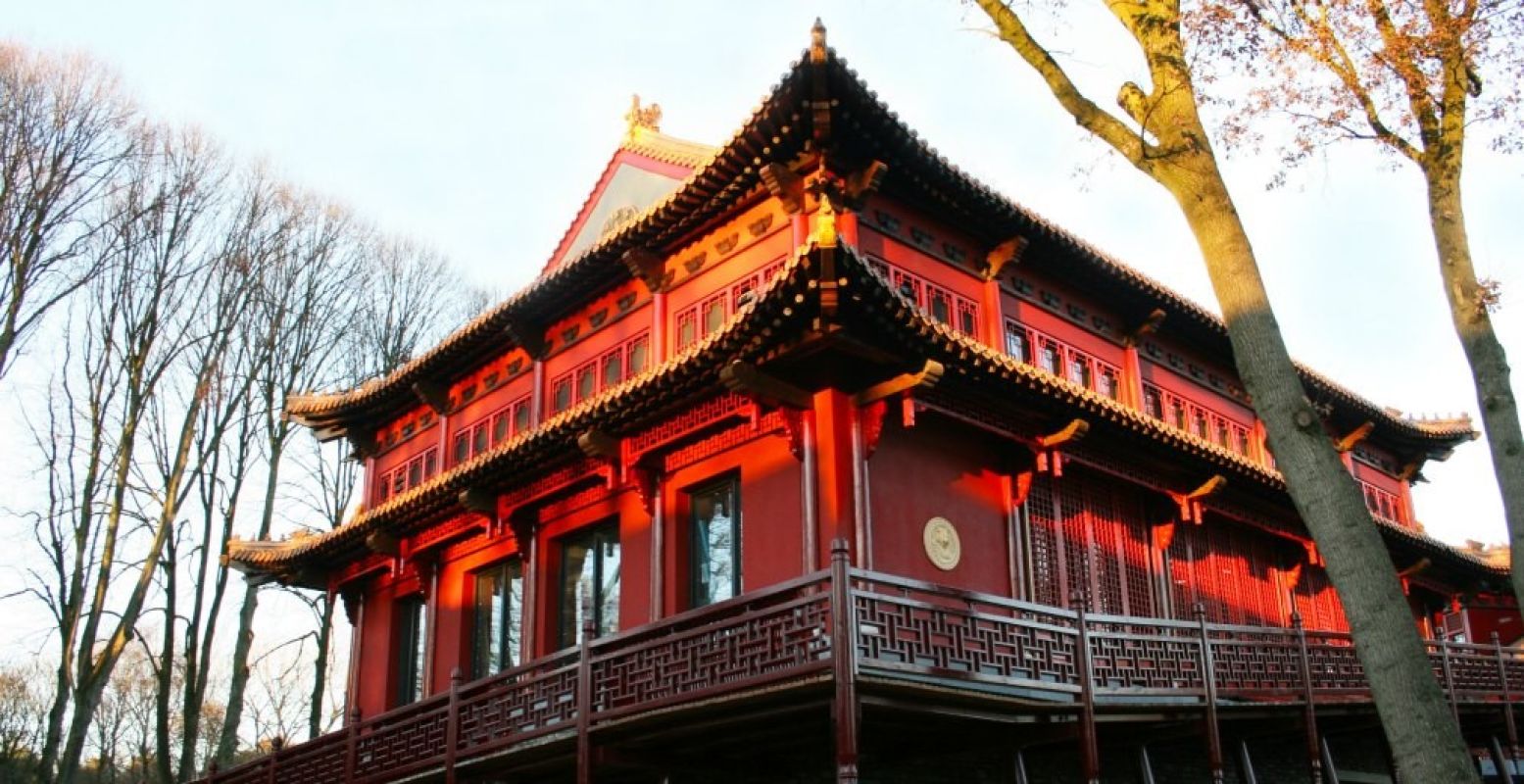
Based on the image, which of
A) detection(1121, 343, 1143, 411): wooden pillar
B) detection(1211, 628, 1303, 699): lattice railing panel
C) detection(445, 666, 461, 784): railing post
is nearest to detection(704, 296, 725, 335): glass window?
detection(445, 666, 461, 784): railing post

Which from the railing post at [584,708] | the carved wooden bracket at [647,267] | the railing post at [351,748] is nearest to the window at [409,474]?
the railing post at [351,748]

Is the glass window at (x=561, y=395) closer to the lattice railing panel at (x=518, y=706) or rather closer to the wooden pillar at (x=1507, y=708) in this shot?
the lattice railing panel at (x=518, y=706)

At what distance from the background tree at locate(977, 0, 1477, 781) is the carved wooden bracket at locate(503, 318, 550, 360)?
872 centimetres

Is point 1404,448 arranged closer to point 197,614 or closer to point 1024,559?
point 1024,559

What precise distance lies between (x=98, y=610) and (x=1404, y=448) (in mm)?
20783

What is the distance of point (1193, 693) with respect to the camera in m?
12.7

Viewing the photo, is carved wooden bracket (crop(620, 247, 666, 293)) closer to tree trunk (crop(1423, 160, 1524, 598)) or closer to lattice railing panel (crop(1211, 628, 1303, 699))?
lattice railing panel (crop(1211, 628, 1303, 699))

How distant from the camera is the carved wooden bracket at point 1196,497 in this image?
15781 mm

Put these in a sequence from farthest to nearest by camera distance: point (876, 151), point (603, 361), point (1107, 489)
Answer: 1. point (603, 361)
2. point (1107, 489)
3. point (876, 151)

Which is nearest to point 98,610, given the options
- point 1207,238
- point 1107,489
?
point 1107,489

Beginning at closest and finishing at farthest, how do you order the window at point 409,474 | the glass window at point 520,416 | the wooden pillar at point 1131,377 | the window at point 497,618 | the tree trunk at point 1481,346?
the tree trunk at point 1481,346, the window at point 497,618, the wooden pillar at point 1131,377, the glass window at point 520,416, the window at point 409,474

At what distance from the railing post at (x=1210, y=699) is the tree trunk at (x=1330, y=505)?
446 centimetres

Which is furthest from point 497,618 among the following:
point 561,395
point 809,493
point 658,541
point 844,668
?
point 844,668

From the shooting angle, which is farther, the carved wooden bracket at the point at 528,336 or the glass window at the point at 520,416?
the glass window at the point at 520,416
